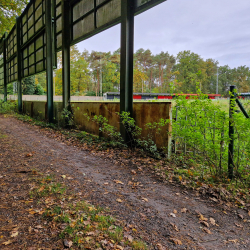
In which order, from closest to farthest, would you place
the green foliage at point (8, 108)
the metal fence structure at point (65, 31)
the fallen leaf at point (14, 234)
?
1. the fallen leaf at point (14, 234)
2. the metal fence structure at point (65, 31)
3. the green foliage at point (8, 108)

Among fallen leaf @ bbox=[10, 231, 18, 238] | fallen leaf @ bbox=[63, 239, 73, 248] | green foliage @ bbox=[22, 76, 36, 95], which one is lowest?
fallen leaf @ bbox=[63, 239, 73, 248]

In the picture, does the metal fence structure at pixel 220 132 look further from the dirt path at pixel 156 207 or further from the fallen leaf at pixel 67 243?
the fallen leaf at pixel 67 243

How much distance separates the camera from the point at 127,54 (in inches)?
234

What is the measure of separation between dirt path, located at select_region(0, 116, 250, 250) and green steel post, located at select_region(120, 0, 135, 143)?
2020 millimetres

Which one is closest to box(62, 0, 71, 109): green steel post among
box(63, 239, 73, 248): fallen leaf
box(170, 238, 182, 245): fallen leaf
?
box(63, 239, 73, 248): fallen leaf

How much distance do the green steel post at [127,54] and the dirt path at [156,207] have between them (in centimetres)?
202

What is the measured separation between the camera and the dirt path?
7.82 ft

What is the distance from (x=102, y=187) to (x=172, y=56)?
169ft

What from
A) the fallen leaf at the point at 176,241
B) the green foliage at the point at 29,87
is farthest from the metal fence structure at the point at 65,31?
the green foliage at the point at 29,87

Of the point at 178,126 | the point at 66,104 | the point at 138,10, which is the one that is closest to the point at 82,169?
the point at 178,126

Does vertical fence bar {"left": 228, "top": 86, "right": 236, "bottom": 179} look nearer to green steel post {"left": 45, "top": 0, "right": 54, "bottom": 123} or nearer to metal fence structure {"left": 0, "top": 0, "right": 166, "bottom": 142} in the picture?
metal fence structure {"left": 0, "top": 0, "right": 166, "bottom": 142}

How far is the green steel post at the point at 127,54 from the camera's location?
5.80 metres

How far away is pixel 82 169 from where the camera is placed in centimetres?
448

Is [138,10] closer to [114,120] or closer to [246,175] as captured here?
[114,120]
